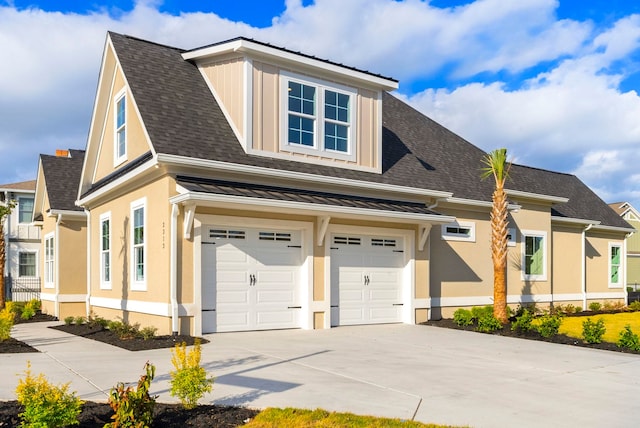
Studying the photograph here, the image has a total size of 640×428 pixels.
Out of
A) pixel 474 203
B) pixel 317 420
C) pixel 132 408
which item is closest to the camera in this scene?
pixel 132 408

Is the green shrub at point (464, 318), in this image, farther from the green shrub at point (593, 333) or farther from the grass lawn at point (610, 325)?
the green shrub at point (593, 333)

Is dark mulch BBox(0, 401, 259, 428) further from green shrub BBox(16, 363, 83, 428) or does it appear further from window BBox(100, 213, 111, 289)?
Answer: window BBox(100, 213, 111, 289)

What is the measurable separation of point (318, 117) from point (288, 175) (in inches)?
80.0

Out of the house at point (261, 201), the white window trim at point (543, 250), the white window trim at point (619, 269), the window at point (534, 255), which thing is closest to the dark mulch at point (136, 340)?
the house at point (261, 201)

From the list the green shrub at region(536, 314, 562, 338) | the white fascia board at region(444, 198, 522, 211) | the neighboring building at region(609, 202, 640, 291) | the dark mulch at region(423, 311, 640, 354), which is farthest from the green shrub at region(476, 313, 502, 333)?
the neighboring building at region(609, 202, 640, 291)

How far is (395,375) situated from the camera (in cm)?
891

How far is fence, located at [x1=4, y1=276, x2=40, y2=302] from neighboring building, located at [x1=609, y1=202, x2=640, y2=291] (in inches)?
1447

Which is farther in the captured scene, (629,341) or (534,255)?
(534,255)

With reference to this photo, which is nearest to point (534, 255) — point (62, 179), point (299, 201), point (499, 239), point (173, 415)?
point (499, 239)

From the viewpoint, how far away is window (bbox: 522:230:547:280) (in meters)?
20.5

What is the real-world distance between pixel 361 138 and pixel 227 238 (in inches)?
192

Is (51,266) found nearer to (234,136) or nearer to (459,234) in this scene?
(234,136)

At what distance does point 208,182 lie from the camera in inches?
508

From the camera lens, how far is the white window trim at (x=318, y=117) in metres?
14.4
